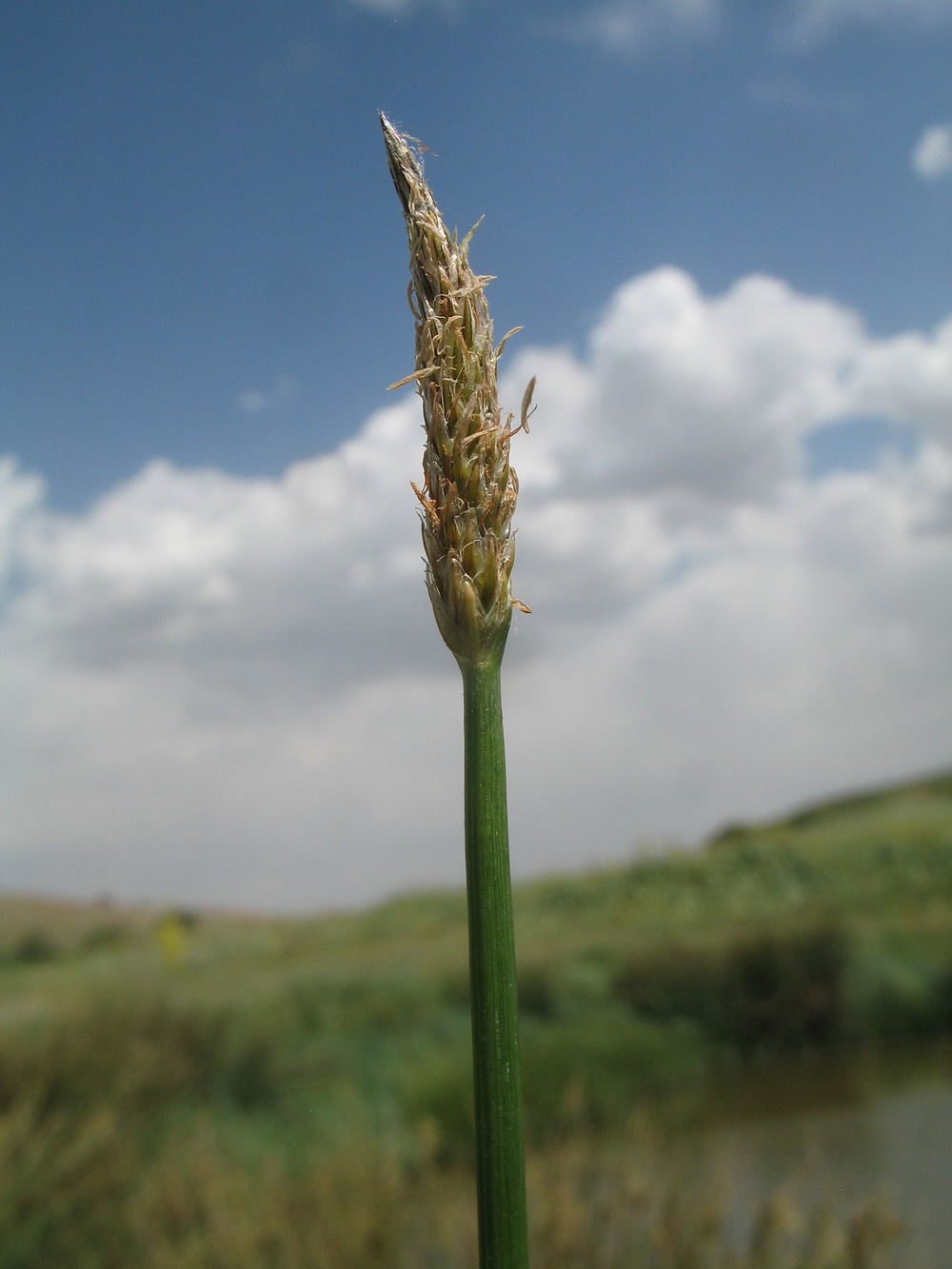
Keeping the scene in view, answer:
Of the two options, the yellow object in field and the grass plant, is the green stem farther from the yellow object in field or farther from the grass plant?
the yellow object in field

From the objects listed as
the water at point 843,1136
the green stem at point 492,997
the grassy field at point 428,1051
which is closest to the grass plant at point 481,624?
the green stem at point 492,997

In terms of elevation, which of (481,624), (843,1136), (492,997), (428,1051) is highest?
(481,624)

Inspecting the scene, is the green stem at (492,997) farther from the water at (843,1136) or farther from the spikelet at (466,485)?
the water at (843,1136)

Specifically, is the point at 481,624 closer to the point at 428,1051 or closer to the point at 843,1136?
the point at 843,1136

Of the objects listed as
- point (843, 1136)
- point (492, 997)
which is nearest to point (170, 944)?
point (843, 1136)

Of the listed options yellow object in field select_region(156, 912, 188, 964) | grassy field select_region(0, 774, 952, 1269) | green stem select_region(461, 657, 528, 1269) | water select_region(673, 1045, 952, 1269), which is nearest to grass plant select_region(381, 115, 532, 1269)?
green stem select_region(461, 657, 528, 1269)

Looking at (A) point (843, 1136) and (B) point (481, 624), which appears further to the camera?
(A) point (843, 1136)

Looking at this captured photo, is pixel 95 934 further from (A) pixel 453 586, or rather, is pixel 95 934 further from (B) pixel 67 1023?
(A) pixel 453 586
